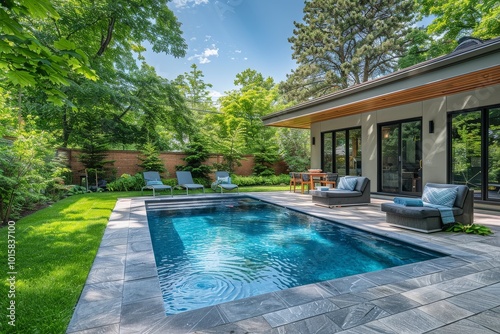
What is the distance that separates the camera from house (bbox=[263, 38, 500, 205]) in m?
5.66

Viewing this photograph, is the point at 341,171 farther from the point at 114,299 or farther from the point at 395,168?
the point at 114,299

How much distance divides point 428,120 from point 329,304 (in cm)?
808

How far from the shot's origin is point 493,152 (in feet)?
22.5

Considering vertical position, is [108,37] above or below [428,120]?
above

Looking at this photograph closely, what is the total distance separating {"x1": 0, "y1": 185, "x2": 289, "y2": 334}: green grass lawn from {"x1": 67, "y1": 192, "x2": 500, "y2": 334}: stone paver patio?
0.45 ft

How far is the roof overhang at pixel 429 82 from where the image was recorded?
475 centimetres

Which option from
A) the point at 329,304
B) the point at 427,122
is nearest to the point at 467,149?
the point at 427,122

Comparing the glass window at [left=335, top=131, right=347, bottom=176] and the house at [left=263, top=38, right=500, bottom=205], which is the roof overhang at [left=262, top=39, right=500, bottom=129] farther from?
the glass window at [left=335, top=131, right=347, bottom=176]

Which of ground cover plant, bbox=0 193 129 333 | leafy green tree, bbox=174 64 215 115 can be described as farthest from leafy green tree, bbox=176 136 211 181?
leafy green tree, bbox=174 64 215 115

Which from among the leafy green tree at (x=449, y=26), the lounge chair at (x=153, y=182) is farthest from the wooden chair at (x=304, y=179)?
the leafy green tree at (x=449, y=26)

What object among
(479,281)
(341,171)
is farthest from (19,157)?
(341,171)

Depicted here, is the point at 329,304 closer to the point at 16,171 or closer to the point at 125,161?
the point at 16,171

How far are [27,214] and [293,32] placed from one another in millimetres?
19480

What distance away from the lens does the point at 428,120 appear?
8.17 meters
